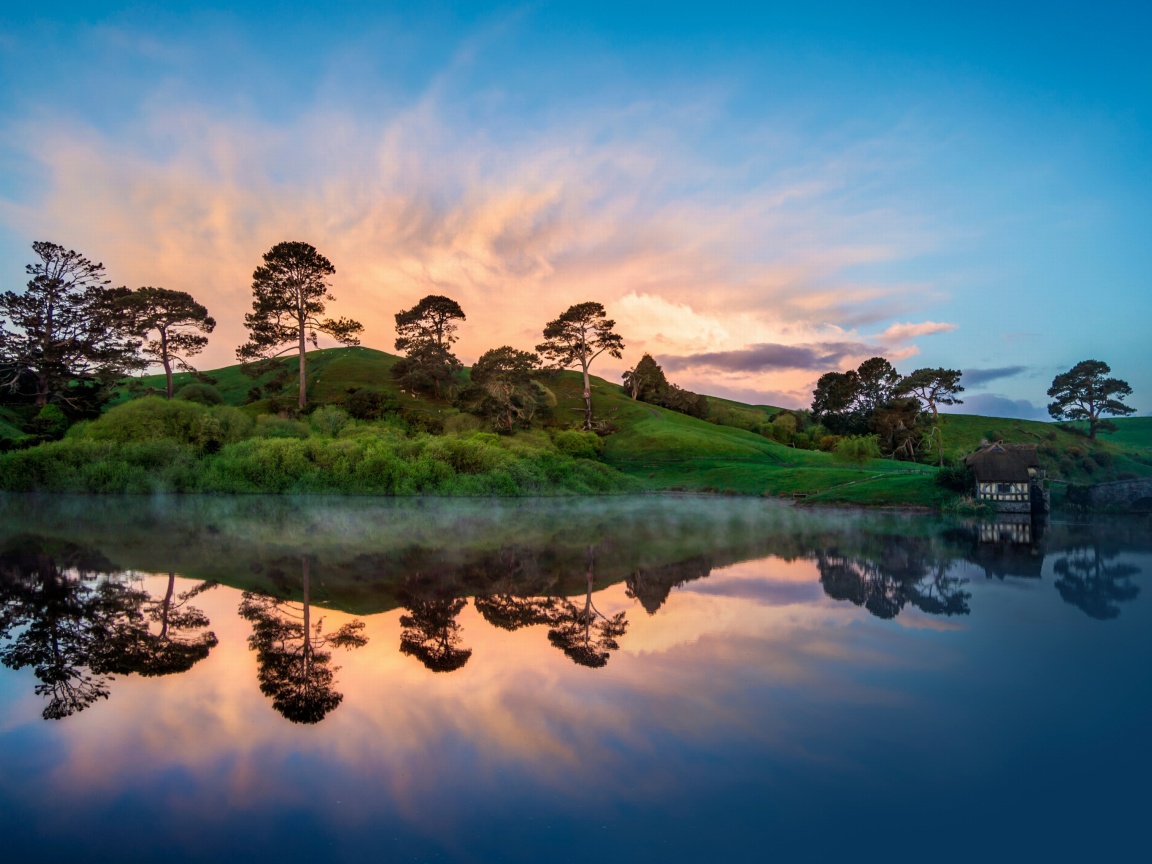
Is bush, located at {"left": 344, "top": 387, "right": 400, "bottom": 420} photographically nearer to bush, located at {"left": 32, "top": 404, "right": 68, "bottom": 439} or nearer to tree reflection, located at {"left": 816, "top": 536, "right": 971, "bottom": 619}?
bush, located at {"left": 32, "top": 404, "right": 68, "bottom": 439}

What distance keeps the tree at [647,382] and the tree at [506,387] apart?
87.0 ft

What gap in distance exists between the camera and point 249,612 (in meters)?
12.6

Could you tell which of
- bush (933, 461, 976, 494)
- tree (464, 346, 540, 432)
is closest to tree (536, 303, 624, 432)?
tree (464, 346, 540, 432)

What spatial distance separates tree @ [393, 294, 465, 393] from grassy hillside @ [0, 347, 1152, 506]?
2.30 metres

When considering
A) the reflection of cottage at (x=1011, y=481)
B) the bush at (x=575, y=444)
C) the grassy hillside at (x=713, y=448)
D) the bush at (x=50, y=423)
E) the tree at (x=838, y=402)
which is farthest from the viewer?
the tree at (x=838, y=402)

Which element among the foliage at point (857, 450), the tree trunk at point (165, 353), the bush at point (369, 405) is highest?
the tree trunk at point (165, 353)

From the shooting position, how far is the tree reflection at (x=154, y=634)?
31.0 ft

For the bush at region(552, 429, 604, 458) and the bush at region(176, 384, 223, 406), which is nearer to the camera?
the bush at region(176, 384, 223, 406)

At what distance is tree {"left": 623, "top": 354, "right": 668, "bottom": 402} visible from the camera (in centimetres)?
9800

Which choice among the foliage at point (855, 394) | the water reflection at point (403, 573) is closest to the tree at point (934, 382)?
the foliage at point (855, 394)

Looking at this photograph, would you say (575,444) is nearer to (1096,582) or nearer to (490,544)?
(490,544)

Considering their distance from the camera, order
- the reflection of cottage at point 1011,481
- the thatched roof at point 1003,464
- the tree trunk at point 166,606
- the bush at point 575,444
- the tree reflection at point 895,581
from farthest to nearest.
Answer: the bush at point 575,444, the thatched roof at point 1003,464, the reflection of cottage at point 1011,481, the tree reflection at point 895,581, the tree trunk at point 166,606

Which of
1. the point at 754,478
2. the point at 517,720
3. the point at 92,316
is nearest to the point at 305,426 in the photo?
the point at 92,316

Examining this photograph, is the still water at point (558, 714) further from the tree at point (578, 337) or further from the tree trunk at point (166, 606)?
the tree at point (578, 337)
